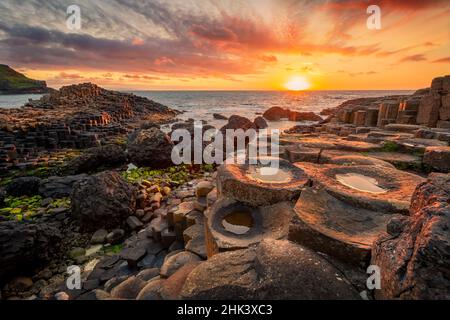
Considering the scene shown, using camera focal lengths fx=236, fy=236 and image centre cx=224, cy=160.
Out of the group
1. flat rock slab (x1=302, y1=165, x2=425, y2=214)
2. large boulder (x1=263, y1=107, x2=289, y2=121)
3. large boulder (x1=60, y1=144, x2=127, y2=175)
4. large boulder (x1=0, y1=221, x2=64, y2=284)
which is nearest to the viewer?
flat rock slab (x1=302, y1=165, x2=425, y2=214)

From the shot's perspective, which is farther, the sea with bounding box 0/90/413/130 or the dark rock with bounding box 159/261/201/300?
the sea with bounding box 0/90/413/130

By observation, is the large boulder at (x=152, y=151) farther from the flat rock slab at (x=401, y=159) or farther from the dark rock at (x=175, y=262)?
the flat rock slab at (x=401, y=159)

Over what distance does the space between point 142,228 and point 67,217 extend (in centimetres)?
233

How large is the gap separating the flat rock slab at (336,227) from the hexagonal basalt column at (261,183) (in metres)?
0.35

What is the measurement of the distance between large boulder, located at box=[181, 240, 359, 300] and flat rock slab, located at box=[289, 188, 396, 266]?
0.57 ft

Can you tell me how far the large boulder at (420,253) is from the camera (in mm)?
1337

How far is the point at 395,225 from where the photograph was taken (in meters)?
1.89

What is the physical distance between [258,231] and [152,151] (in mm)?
9768

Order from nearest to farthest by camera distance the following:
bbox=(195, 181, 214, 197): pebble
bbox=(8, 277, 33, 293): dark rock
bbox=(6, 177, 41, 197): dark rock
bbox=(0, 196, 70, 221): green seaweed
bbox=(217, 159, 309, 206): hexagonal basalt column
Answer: bbox=(217, 159, 309, 206): hexagonal basalt column
bbox=(8, 277, 33, 293): dark rock
bbox=(195, 181, 214, 197): pebble
bbox=(0, 196, 70, 221): green seaweed
bbox=(6, 177, 41, 197): dark rock

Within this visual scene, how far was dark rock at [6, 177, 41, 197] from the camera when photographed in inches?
328

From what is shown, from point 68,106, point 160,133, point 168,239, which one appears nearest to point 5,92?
point 68,106

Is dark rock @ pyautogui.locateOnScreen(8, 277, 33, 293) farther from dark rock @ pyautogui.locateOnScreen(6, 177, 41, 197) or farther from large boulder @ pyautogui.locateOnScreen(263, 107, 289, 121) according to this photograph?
large boulder @ pyautogui.locateOnScreen(263, 107, 289, 121)

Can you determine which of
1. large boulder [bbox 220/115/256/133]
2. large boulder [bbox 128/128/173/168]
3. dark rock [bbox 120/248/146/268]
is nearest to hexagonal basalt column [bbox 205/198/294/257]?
dark rock [bbox 120/248/146/268]

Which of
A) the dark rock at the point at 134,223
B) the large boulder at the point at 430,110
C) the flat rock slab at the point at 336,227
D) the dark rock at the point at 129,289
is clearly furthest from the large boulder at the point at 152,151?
the large boulder at the point at 430,110
